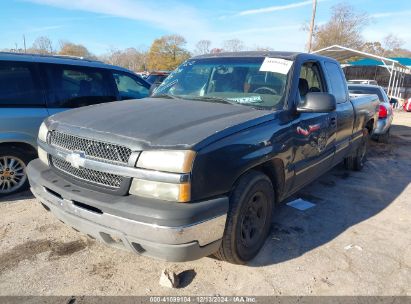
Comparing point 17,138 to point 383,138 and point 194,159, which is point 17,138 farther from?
point 383,138

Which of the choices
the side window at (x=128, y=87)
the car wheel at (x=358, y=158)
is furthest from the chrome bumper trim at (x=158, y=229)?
the car wheel at (x=358, y=158)

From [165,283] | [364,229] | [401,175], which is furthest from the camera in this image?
[401,175]

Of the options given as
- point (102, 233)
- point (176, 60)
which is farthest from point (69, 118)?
point (176, 60)

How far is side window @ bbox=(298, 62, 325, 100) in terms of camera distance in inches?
152

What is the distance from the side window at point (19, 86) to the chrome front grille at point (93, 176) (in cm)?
192

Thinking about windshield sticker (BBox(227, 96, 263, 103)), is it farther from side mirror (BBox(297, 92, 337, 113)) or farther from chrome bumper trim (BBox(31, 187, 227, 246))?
chrome bumper trim (BBox(31, 187, 227, 246))

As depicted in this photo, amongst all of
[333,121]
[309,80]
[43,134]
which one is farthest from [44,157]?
[333,121]

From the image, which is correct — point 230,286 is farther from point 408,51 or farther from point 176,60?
point 408,51

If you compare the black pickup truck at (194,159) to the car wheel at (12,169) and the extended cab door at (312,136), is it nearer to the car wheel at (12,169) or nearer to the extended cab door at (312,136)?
the extended cab door at (312,136)

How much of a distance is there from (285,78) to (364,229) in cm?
196

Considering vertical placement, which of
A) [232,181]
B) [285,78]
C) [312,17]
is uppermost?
[312,17]

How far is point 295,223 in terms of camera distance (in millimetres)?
3982

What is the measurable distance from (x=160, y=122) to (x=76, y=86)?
2.75 meters

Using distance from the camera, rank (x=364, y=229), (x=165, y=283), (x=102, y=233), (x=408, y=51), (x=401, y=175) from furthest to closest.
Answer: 1. (x=408, y=51)
2. (x=401, y=175)
3. (x=364, y=229)
4. (x=165, y=283)
5. (x=102, y=233)
